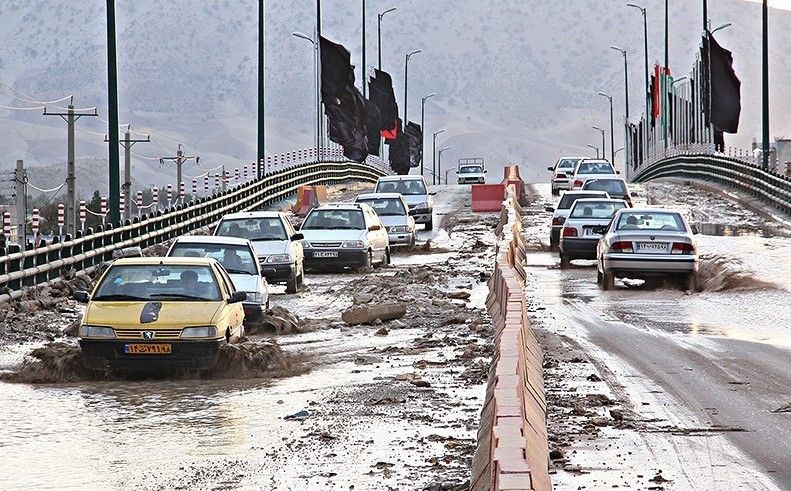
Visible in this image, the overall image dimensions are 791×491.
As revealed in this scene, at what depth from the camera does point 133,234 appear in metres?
36.5

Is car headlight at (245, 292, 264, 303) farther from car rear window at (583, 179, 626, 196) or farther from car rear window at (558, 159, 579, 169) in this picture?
car rear window at (558, 159, 579, 169)

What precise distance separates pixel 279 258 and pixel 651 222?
6.50m

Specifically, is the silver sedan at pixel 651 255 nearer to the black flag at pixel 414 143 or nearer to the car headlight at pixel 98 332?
the car headlight at pixel 98 332

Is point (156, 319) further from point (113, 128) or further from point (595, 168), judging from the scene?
point (595, 168)

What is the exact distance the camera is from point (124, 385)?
17406 millimetres

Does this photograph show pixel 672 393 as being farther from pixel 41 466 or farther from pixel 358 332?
pixel 358 332

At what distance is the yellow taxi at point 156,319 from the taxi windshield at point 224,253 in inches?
196

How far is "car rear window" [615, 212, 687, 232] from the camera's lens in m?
29.6

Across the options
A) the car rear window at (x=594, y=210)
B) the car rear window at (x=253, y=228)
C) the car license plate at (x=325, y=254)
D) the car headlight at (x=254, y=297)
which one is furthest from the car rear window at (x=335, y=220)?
the car headlight at (x=254, y=297)

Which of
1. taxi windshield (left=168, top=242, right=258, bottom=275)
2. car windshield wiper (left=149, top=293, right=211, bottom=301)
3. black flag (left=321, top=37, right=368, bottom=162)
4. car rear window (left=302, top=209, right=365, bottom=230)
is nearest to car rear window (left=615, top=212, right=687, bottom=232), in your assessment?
car rear window (left=302, top=209, right=365, bottom=230)

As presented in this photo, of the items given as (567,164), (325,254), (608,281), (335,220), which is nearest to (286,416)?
(608,281)

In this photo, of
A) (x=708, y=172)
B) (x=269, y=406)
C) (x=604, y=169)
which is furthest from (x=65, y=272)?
(x=708, y=172)

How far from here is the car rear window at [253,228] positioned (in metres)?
31.1

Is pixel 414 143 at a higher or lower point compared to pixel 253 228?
higher
